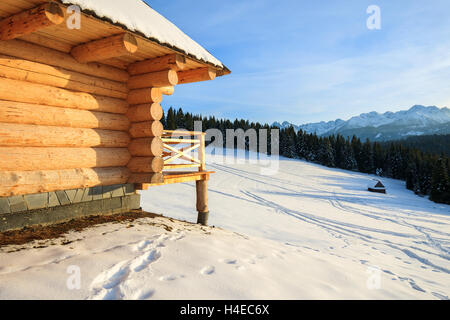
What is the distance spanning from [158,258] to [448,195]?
4093 centimetres

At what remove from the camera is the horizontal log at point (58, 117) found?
15.0ft

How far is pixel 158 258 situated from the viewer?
3545 millimetres

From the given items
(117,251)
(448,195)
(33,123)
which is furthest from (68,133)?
(448,195)

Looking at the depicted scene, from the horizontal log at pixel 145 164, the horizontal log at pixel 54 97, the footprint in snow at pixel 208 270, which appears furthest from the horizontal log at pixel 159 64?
the footprint in snow at pixel 208 270

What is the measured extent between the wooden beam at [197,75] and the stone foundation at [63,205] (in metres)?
3.09

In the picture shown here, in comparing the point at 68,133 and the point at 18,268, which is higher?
the point at 68,133

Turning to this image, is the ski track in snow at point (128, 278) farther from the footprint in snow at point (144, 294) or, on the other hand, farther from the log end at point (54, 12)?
the log end at point (54, 12)

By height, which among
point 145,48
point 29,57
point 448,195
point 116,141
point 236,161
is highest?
point 145,48

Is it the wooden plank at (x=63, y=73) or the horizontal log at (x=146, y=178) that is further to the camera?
the horizontal log at (x=146, y=178)

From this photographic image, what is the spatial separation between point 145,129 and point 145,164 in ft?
2.72

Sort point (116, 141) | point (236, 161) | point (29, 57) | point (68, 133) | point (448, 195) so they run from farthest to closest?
point (236, 161) < point (448, 195) < point (116, 141) < point (68, 133) < point (29, 57)

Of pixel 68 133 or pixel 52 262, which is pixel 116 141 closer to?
pixel 68 133

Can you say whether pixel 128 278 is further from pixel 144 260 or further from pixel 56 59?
pixel 56 59

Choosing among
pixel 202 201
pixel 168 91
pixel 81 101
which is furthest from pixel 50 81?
pixel 202 201
